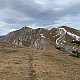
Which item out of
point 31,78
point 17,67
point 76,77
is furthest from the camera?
point 17,67

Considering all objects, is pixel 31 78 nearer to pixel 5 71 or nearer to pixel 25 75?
pixel 25 75

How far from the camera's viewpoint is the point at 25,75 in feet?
89.8

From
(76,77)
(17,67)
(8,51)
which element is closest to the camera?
(76,77)

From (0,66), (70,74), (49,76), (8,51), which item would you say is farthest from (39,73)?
(8,51)

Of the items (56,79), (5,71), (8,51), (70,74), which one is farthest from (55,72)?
(8,51)

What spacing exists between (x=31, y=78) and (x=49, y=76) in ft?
8.09

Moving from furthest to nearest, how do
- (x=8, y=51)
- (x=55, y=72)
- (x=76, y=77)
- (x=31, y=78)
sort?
(x=8, y=51) → (x=55, y=72) → (x=76, y=77) → (x=31, y=78)

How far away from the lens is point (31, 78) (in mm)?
25719

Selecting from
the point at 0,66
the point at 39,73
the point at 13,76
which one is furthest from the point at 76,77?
the point at 0,66

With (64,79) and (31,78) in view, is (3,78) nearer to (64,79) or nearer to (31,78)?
(31,78)

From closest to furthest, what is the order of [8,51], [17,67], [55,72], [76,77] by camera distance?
[76,77], [55,72], [17,67], [8,51]

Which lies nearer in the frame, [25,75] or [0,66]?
[25,75]

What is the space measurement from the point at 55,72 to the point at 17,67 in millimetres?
5636

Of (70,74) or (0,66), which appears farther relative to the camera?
(0,66)
